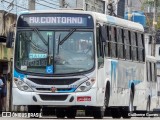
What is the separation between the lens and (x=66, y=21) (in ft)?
84.5

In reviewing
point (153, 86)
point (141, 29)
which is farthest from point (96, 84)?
point (153, 86)

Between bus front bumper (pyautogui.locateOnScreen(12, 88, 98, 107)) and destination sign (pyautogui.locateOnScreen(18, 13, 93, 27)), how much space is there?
214 centimetres

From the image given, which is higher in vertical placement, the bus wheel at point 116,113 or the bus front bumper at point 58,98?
the bus front bumper at point 58,98

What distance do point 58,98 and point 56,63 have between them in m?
1.08

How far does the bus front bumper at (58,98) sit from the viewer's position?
2516cm

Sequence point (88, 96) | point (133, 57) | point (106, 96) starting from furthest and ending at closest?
point (133, 57) < point (106, 96) < point (88, 96)

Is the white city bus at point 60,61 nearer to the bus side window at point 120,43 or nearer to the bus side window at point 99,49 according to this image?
the bus side window at point 99,49

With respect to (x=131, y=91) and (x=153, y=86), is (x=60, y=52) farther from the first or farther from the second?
(x=153, y=86)

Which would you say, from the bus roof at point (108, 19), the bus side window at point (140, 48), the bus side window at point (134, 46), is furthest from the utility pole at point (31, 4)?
the bus side window at point (134, 46)

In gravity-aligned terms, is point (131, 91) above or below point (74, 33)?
below

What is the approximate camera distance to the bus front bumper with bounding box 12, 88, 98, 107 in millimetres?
25156

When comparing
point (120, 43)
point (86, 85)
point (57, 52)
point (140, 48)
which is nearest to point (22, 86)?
point (57, 52)

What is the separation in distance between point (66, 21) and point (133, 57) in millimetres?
5997

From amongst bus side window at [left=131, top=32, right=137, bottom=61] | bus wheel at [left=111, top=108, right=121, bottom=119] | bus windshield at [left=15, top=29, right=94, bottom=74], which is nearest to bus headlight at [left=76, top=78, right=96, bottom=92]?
bus windshield at [left=15, top=29, right=94, bottom=74]
